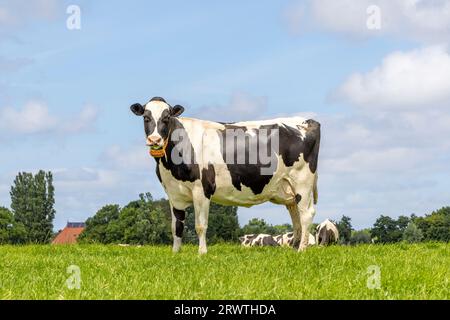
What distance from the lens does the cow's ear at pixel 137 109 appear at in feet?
46.7

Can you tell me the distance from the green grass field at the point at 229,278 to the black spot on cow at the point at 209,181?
1.61 metres

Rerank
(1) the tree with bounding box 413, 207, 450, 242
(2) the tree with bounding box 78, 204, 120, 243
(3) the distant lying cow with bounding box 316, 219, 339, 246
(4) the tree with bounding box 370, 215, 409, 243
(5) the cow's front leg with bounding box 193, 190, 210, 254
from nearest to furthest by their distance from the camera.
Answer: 1. (5) the cow's front leg with bounding box 193, 190, 210, 254
2. (3) the distant lying cow with bounding box 316, 219, 339, 246
3. (4) the tree with bounding box 370, 215, 409, 243
4. (2) the tree with bounding box 78, 204, 120, 243
5. (1) the tree with bounding box 413, 207, 450, 242

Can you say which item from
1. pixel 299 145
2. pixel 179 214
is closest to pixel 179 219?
pixel 179 214

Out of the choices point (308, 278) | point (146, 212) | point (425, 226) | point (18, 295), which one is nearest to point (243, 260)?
point (308, 278)

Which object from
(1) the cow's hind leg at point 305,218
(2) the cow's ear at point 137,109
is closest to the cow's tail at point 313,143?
(1) the cow's hind leg at point 305,218

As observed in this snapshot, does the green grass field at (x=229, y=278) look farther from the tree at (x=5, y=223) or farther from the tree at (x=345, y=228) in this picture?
the tree at (x=5, y=223)

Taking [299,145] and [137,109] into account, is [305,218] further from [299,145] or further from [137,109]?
[137,109]

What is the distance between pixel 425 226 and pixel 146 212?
38.8m

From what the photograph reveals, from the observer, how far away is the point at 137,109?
14281mm

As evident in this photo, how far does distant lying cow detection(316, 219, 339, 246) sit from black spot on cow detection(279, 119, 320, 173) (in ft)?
20.3

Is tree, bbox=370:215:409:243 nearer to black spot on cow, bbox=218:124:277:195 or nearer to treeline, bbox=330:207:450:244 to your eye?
treeline, bbox=330:207:450:244

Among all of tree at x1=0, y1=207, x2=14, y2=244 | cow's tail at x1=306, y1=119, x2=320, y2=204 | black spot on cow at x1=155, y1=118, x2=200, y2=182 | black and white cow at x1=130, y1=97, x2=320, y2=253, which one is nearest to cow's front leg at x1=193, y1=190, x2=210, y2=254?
black and white cow at x1=130, y1=97, x2=320, y2=253

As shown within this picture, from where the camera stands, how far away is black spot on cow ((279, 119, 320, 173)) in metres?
15.5

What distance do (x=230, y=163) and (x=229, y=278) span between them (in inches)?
214
